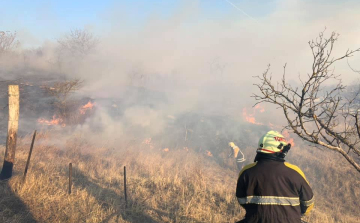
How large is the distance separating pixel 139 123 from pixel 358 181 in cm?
1320

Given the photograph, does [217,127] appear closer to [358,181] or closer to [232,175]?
[232,175]

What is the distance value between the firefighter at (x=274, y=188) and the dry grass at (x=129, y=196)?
278cm

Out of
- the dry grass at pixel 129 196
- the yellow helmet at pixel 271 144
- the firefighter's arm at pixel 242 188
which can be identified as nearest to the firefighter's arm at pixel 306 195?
the yellow helmet at pixel 271 144

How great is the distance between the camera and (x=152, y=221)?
15.2 feet

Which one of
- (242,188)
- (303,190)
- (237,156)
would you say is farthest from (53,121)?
(303,190)

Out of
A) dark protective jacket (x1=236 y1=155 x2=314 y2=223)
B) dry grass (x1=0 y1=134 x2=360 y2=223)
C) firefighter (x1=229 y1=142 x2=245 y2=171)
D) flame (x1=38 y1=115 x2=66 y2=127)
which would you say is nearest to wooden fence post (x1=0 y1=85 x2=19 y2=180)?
dry grass (x1=0 y1=134 x2=360 y2=223)

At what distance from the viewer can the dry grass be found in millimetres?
4617

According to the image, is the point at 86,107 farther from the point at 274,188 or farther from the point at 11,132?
the point at 274,188

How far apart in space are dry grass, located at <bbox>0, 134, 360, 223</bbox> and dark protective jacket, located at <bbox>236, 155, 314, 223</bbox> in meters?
2.79

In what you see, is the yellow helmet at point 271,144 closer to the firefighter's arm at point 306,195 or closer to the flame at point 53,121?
the firefighter's arm at point 306,195

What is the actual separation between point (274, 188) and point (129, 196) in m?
4.50

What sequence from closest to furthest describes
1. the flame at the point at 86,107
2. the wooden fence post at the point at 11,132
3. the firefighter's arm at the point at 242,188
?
1. the firefighter's arm at the point at 242,188
2. the wooden fence post at the point at 11,132
3. the flame at the point at 86,107

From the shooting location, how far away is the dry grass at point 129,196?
4.62 meters

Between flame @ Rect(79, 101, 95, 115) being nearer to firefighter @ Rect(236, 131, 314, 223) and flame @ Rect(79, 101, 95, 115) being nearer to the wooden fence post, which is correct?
the wooden fence post
